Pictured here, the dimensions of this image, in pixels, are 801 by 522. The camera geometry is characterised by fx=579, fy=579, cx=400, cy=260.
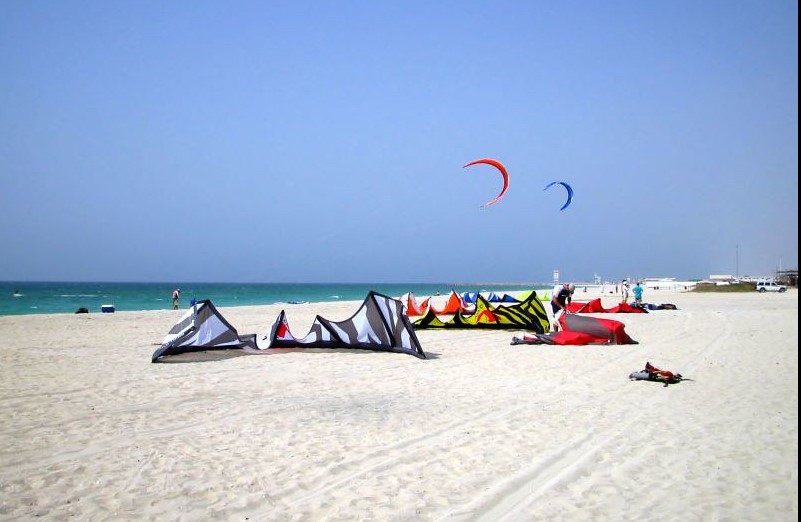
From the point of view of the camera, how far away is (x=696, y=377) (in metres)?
8.38

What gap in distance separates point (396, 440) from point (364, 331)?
626 cm

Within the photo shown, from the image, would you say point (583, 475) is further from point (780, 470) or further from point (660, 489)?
point (780, 470)

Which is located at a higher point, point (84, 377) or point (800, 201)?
point (800, 201)

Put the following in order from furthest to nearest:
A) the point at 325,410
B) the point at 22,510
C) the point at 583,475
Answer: the point at 325,410 → the point at 583,475 → the point at 22,510

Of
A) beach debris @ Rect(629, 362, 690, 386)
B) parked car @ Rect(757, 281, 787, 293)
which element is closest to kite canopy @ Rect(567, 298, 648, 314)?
beach debris @ Rect(629, 362, 690, 386)

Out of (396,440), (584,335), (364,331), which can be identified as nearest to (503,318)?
(584,335)

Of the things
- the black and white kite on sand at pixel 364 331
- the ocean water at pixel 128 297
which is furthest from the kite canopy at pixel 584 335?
the ocean water at pixel 128 297

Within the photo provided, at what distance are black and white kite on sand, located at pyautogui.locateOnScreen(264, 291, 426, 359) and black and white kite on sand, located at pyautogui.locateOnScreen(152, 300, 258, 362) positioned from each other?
0.62 metres

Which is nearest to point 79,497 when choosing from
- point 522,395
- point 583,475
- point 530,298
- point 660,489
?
point 583,475

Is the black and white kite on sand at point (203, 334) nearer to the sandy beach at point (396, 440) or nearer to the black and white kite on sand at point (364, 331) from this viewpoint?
the black and white kite on sand at point (364, 331)

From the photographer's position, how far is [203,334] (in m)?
11.0

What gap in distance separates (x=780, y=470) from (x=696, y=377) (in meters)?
4.16

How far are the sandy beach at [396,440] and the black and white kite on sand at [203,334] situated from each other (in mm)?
734

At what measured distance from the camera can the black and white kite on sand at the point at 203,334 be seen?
1069 centimetres
